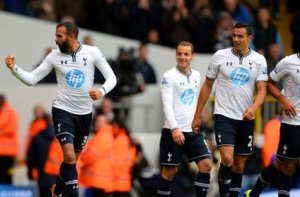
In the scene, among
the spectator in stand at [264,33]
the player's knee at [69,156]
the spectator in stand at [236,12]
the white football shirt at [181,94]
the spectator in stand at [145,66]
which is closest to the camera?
the player's knee at [69,156]

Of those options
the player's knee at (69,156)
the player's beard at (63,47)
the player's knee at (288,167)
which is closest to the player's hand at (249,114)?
the player's knee at (288,167)

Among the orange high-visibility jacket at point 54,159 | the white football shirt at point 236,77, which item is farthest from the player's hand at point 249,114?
the orange high-visibility jacket at point 54,159

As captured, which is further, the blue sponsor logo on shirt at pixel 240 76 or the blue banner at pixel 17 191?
the blue banner at pixel 17 191

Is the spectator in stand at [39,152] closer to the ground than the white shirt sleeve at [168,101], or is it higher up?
closer to the ground

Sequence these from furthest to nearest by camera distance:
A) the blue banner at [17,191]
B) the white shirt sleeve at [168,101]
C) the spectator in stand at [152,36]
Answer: the spectator in stand at [152,36], the blue banner at [17,191], the white shirt sleeve at [168,101]

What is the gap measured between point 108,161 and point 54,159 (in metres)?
0.99

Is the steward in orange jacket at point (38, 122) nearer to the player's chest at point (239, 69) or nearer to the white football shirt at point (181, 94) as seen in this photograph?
the white football shirt at point (181, 94)

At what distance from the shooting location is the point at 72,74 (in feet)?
59.7

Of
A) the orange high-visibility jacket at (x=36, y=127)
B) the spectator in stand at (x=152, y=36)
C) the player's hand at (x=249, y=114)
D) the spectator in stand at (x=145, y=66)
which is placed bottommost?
the orange high-visibility jacket at (x=36, y=127)

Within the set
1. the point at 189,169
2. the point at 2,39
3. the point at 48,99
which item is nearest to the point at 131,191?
the point at 189,169

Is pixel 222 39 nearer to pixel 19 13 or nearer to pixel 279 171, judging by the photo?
pixel 19 13

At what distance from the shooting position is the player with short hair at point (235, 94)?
1841 centimetres

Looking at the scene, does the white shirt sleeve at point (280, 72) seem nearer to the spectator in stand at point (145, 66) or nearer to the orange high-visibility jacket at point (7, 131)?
the orange high-visibility jacket at point (7, 131)

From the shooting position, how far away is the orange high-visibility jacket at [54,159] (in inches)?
918
